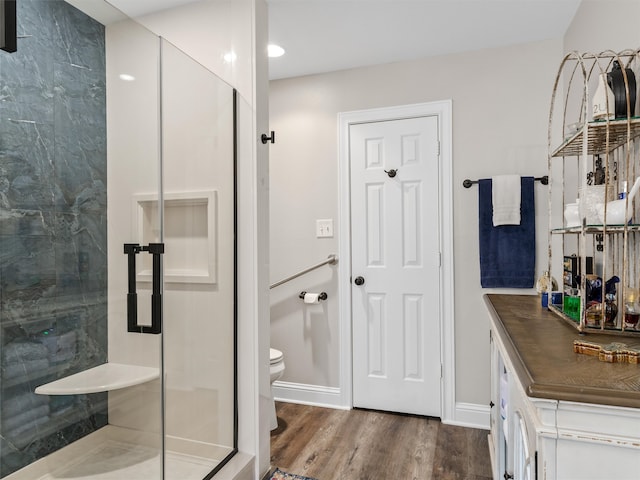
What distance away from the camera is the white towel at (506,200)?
96.7 inches

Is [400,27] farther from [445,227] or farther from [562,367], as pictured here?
[562,367]

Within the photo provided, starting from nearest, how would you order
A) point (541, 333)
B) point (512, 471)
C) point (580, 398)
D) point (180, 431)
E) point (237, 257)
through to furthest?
point (580, 398) → point (541, 333) → point (512, 471) → point (180, 431) → point (237, 257)

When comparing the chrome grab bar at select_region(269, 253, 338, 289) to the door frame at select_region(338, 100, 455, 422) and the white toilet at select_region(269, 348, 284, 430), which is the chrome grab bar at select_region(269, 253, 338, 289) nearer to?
the white toilet at select_region(269, 348, 284, 430)

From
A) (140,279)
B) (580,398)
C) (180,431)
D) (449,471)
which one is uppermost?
(140,279)

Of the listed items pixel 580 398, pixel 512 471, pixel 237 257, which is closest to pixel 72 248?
pixel 237 257

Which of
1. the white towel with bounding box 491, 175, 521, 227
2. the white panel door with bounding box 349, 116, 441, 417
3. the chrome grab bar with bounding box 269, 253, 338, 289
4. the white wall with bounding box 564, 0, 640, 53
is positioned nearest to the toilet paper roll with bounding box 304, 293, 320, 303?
the chrome grab bar with bounding box 269, 253, 338, 289

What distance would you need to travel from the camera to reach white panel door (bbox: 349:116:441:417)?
274 centimetres

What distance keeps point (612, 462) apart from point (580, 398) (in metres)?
0.15

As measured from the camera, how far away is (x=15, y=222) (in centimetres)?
115

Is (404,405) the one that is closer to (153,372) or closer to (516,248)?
(516,248)

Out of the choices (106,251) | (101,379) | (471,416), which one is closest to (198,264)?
(106,251)

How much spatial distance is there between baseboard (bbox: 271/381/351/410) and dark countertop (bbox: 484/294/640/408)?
1.76 m

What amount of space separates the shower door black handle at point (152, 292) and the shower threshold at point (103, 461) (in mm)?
348

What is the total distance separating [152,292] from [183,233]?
0.29 meters
